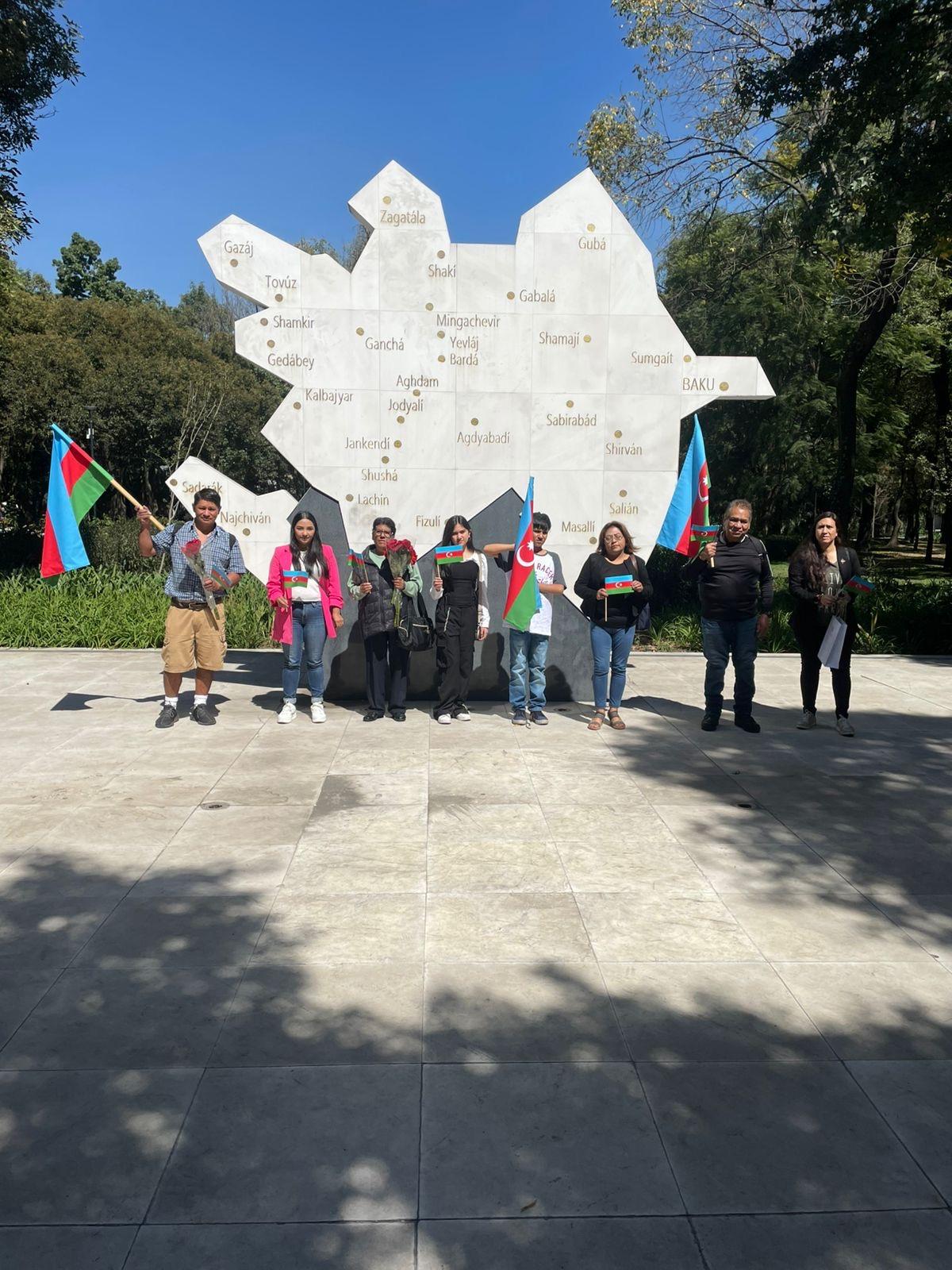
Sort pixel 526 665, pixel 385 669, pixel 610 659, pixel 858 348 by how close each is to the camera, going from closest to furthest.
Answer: pixel 610 659 → pixel 526 665 → pixel 385 669 → pixel 858 348

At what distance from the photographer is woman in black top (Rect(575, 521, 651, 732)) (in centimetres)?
791

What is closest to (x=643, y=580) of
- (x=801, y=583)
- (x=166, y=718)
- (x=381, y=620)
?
(x=801, y=583)

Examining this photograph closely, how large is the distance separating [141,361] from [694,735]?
19975 millimetres

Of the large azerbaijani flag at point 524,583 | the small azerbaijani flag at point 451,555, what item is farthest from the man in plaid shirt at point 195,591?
the large azerbaijani flag at point 524,583

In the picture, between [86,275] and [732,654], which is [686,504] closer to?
[732,654]

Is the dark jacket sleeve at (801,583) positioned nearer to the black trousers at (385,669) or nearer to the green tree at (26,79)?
the black trousers at (385,669)

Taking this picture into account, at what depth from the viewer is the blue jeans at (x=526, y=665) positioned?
26.9ft

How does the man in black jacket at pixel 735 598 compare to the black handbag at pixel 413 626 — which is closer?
the man in black jacket at pixel 735 598

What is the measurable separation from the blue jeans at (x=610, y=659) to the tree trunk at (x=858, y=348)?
8.53 metres

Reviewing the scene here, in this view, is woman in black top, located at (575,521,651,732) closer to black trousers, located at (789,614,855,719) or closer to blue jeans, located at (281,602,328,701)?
black trousers, located at (789,614,855,719)

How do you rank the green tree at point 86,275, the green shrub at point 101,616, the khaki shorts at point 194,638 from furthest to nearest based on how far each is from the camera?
the green tree at point 86,275, the green shrub at point 101,616, the khaki shorts at point 194,638

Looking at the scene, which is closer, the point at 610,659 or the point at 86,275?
the point at 610,659

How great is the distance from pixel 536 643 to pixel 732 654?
1590 mm

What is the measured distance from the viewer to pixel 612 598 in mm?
7930
